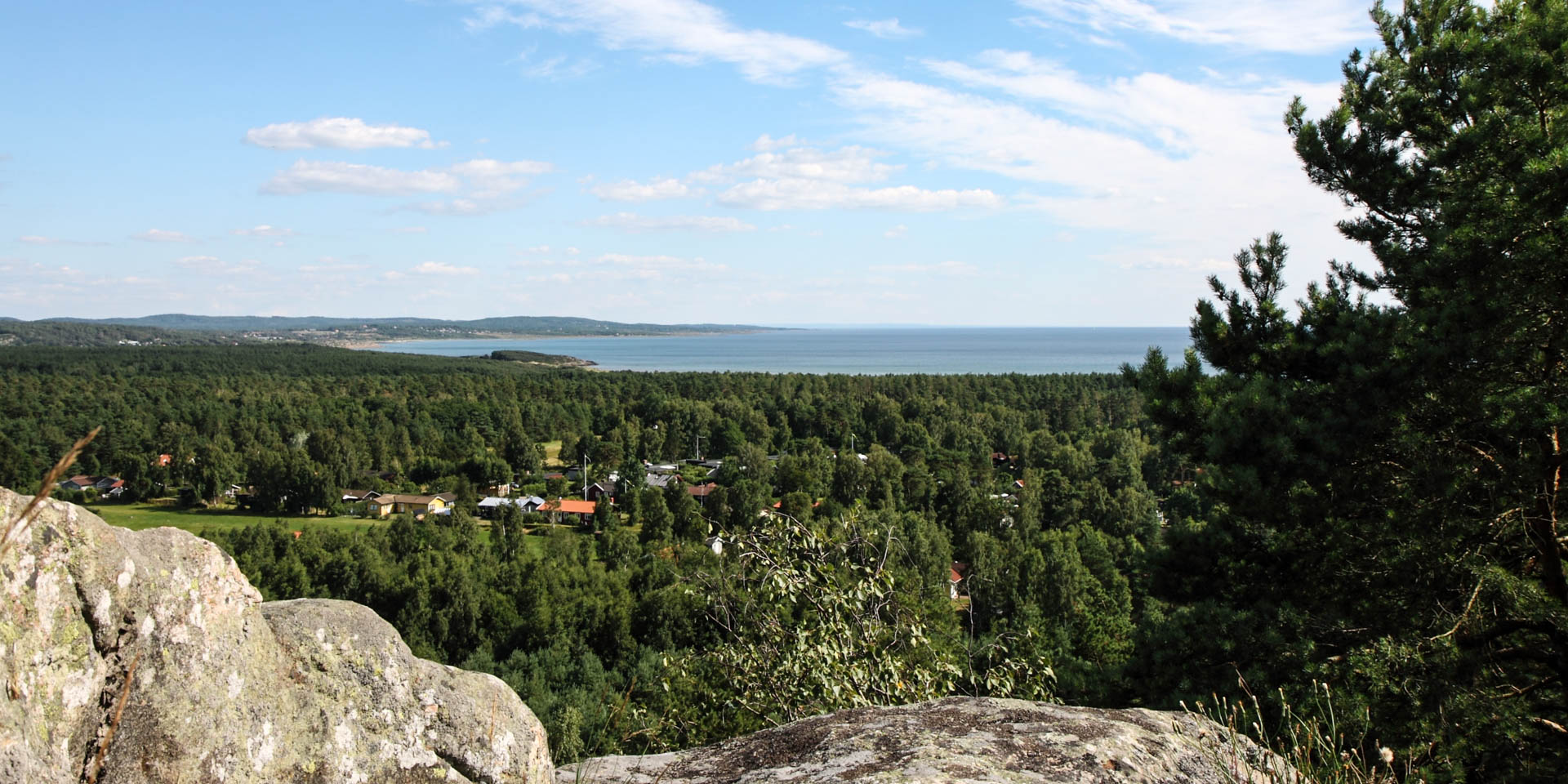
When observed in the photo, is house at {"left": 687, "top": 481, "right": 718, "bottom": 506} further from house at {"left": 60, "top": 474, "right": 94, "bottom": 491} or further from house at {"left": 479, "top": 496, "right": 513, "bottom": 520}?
house at {"left": 60, "top": 474, "right": 94, "bottom": 491}

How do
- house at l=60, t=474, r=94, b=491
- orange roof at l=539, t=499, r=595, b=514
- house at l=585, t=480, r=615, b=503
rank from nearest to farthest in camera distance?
orange roof at l=539, t=499, r=595, b=514
house at l=60, t=474, r=94, b=491
house at l=585, t=480, r=615, b=503

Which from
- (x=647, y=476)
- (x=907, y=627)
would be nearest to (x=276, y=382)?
(x=647, y=476)

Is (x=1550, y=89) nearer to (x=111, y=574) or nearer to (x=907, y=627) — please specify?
(x=907, y=627)

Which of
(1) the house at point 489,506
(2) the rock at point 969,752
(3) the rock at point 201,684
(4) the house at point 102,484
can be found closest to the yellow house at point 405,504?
(1) the house at point 489,506

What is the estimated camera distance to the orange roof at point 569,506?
62.1 meters

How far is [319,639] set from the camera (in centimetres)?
270

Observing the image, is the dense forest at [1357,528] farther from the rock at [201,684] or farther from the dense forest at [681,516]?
the rock at [201,684]

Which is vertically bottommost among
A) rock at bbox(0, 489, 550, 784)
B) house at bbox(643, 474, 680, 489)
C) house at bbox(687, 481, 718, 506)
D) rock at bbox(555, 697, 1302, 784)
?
house at bbox(643, 474, 680, 489)

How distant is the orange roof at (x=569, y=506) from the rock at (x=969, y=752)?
59482 mm

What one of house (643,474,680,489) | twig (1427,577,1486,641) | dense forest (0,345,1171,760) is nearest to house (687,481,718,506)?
dense forest (0,345,1171,760)

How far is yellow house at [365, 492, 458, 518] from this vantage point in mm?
65000

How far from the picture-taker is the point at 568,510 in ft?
205

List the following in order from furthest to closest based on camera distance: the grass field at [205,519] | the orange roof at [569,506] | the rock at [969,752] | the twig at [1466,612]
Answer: the orange roof at [569,506], the grass field at [205,519], the twig at [1466,612], the rock at [969,752]

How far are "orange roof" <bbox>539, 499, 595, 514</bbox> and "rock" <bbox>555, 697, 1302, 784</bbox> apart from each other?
195 feet
